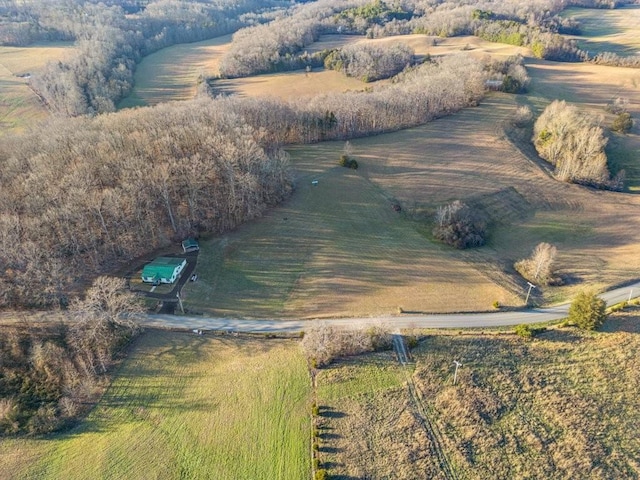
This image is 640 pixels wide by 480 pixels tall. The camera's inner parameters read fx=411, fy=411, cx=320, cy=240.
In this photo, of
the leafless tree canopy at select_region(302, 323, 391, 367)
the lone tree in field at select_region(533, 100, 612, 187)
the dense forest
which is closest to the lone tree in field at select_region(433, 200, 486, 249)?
the leafless tree canopy at select_region(302, 323, 391, 367)

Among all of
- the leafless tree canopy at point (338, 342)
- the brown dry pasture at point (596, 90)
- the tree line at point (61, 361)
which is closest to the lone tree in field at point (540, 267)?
the leafless tree canopy at point (338, 342)

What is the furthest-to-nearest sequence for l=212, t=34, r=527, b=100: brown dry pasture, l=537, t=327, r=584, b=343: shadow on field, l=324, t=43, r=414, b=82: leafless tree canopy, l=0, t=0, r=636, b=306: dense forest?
l=324, t=43, r=414, b=82: leafless tree canopy, l=212, t=34, r=527, b=100: brown dry pasture, l=0, t=0, r=636, b=306: dense forest, l=537, t=327, r=584, b=343: shadow on field

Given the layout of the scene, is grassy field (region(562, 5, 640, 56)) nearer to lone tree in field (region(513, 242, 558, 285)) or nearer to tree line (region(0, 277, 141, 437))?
lone tree in field (region(513, 242, 558, 285))

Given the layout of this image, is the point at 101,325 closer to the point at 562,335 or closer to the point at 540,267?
the point at 562,335

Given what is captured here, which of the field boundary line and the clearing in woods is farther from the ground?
the clearing in woods

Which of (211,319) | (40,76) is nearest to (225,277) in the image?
(211,319)

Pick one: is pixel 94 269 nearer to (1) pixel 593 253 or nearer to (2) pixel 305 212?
(2) pixel 305 212
